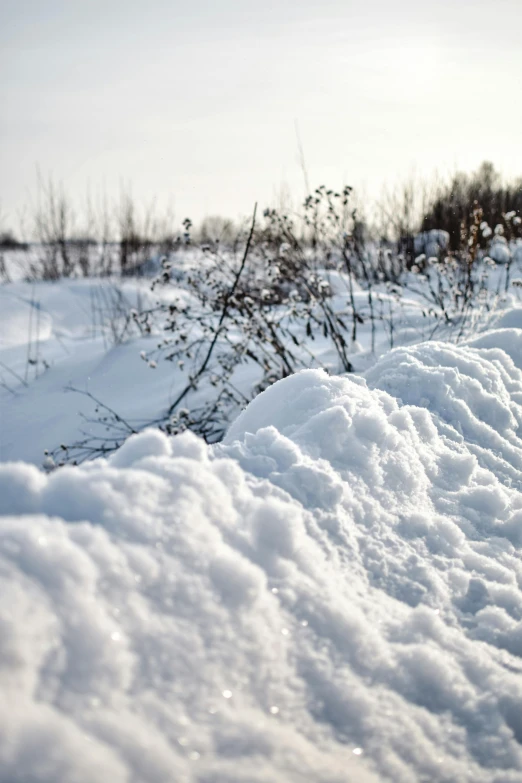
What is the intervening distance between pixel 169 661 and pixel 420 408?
1.06 metres

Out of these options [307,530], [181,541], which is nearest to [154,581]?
[181,541]

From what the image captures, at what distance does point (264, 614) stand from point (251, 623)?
27 mm

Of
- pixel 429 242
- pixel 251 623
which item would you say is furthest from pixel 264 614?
pixel 429 242

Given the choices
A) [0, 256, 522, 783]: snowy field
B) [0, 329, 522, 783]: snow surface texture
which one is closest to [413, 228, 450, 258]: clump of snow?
[0, 256, 522, 783]: snowy field

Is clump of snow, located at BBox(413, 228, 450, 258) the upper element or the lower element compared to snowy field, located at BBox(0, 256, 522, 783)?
lower

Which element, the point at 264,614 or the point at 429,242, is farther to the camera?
the point at 429,242

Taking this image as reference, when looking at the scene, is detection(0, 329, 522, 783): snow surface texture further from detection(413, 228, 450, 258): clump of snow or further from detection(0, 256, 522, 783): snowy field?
detection(413, 228, 450, 258): clump of snow

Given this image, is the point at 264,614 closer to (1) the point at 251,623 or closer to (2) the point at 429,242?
(1) the point at 251,623

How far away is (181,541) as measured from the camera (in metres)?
0.77

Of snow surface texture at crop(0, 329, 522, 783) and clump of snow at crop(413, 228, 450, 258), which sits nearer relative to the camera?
snow surface texture at crop(0, 329, 522, 783)

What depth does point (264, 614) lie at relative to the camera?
76 cm

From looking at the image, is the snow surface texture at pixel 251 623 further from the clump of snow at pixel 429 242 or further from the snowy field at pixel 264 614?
the clump of snow at pixel 429 242

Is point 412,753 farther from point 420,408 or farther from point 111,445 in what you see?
point 111,445

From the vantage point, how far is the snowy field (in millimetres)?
595
